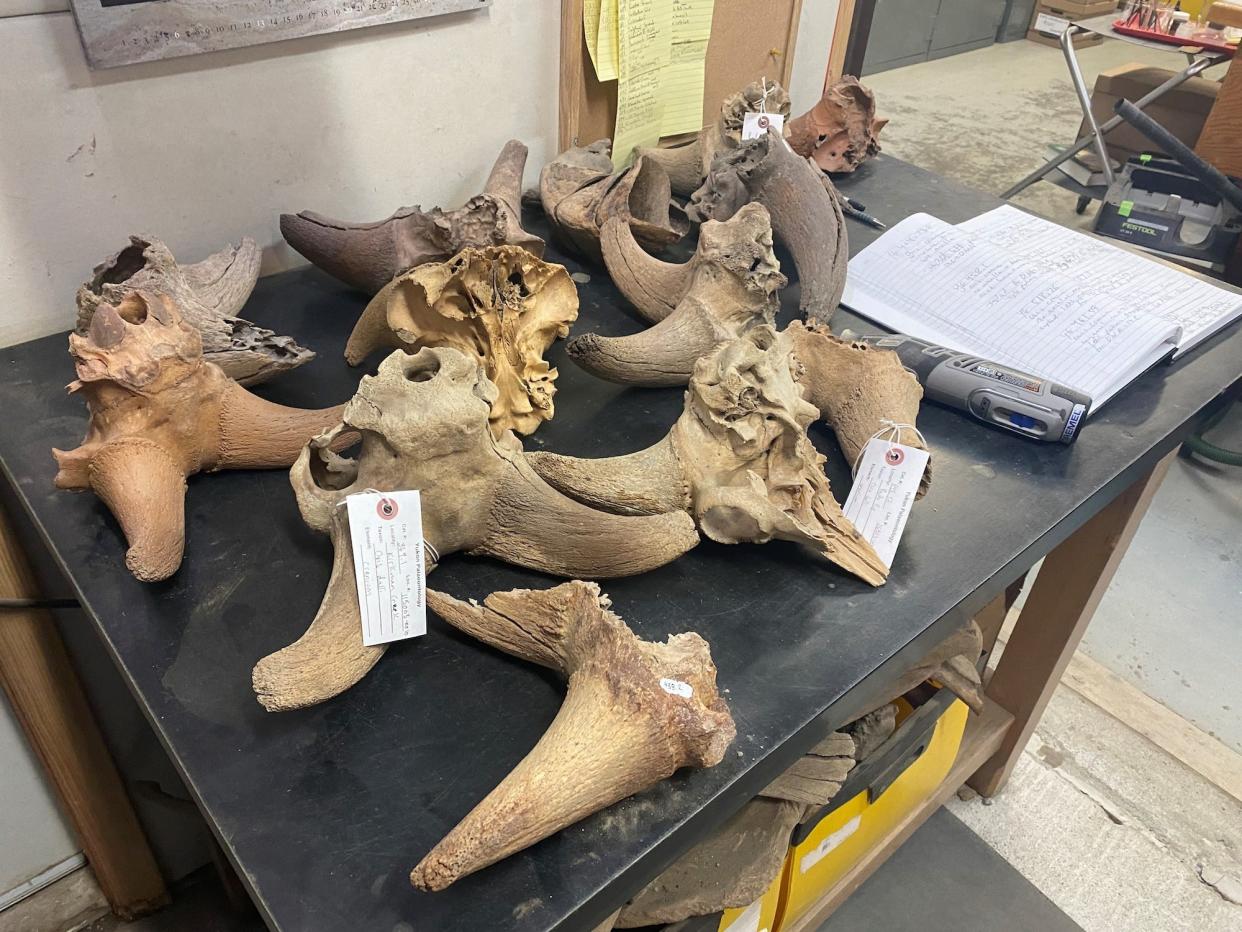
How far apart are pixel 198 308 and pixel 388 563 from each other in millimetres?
460

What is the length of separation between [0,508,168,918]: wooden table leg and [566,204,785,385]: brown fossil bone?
30.3 inches

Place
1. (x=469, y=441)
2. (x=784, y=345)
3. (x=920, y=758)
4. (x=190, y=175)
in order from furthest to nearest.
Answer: (x=920, y=758) → (x=190, y=175) → (x=784, y=345) → (x=469, y=441)

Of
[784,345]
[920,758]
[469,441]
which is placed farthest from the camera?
[920,758]

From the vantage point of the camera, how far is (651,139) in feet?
5.33

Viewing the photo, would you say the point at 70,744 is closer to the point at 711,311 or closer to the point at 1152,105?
the point at 711,311

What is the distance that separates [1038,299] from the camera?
129cm

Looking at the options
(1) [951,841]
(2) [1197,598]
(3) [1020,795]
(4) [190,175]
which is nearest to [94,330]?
(4) [190,175]

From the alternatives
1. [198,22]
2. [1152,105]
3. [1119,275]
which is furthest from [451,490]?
[1152,105]

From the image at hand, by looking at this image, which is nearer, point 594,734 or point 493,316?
point 594,734

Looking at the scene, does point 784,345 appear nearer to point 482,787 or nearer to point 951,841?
point 482,787

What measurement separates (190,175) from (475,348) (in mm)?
455

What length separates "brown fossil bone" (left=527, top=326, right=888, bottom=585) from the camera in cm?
89

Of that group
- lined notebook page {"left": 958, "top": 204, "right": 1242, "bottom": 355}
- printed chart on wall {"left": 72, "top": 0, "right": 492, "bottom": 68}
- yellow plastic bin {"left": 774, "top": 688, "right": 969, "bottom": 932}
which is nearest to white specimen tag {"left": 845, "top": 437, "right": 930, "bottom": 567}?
yellow plastic bin {"left": 774, "top": 688, "right": 969, "bottom": 932}

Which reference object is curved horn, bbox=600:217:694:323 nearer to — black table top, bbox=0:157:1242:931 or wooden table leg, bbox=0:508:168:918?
black table top, bbox=0:157:1242:931
